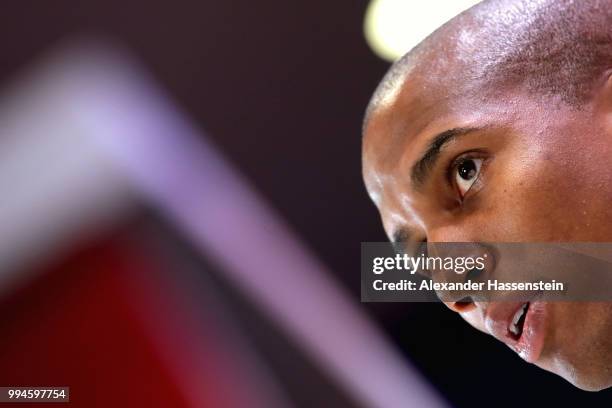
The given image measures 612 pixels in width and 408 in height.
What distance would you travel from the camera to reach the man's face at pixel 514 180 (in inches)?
28.0

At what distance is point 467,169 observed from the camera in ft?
Result: 2.57

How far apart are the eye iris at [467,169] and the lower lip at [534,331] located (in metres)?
0.16

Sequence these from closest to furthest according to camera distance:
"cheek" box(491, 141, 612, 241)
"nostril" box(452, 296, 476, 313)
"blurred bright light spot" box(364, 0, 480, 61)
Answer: "cheek" box(491, 141, 612, 241)
"nostril" box(452, 296, 476, 313)
"blurred bright light spot" box(364, 0, 480, 61)

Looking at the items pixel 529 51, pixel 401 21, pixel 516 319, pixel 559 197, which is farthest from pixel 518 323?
pixel 401 21

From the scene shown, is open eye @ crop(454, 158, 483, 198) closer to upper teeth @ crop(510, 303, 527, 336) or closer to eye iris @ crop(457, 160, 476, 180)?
eye iris @ crop(457, 160, 476, 180)

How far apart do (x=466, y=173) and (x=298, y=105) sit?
33.6 inches

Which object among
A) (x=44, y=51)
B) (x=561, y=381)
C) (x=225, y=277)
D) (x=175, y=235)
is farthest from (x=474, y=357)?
(x=44, y=51)

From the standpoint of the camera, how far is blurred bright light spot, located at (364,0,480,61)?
1.41 meters

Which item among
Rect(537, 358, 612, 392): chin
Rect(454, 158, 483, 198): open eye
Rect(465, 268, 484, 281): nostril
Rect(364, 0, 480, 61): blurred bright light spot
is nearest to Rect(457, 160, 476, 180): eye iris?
Rect(454, 158, 483, 198): open eye

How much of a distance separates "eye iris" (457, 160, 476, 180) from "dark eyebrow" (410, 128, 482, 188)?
3 centimetres

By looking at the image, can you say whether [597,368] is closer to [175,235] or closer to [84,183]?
[175,235]

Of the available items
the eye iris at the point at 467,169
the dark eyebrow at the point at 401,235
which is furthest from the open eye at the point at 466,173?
the dark eyebrow at the point at 401,235

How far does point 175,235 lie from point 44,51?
0.50 metres

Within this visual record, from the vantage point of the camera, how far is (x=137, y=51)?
1513 mm
